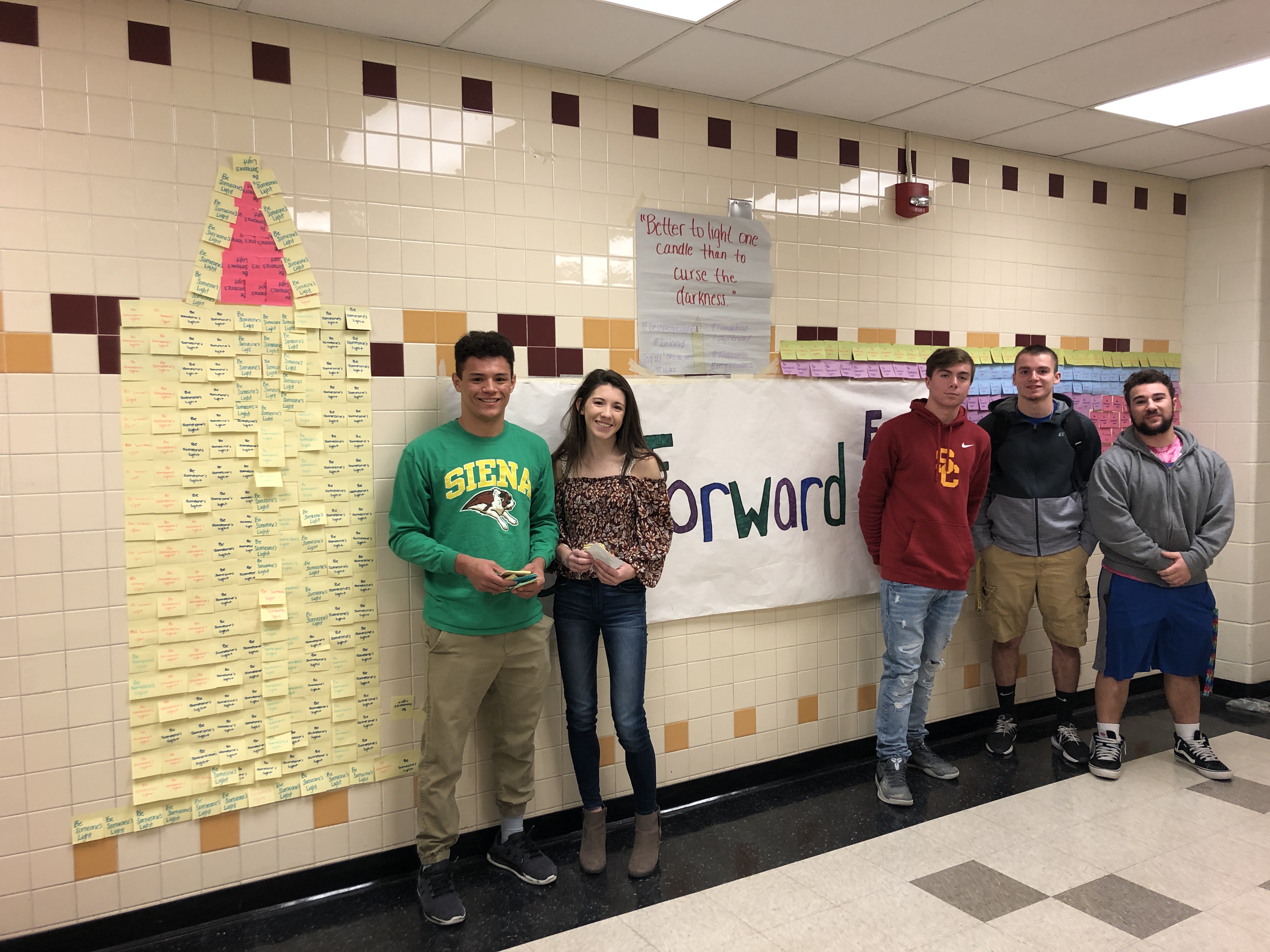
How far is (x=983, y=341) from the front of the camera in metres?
4.06

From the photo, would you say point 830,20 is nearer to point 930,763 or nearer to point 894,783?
point 894,783

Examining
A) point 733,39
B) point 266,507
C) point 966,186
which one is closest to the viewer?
point 266,507

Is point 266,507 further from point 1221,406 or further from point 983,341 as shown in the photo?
point 1221,406

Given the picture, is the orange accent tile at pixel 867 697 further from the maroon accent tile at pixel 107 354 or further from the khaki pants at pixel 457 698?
the maroon accent tile at pixel 107 354

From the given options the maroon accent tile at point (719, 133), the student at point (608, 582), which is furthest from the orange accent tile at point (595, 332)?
the maroon accent tile at point (719, 133)

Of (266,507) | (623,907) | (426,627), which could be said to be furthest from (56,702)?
(623,907)

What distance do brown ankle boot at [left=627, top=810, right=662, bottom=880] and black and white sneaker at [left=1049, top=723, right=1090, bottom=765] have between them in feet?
6.34

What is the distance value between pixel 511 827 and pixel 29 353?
197cm

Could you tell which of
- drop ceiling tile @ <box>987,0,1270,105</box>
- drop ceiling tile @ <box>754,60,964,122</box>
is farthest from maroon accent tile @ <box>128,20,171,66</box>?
drop ceiling tile @ <box>987,0,1270,105</box>

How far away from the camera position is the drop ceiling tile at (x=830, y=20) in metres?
2.54

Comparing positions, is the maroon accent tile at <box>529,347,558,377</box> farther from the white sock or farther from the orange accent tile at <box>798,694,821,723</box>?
the orange accent tile at <box>798,694,821,723</box>

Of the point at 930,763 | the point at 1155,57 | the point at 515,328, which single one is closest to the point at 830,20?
the point at 1155,57

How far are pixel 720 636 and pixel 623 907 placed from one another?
1094mm

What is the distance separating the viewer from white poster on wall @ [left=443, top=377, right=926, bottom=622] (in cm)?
321
